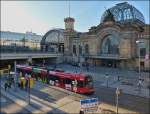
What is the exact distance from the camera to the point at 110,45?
7550 cm

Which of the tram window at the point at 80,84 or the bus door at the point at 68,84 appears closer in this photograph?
the tram window at the point at 80,84

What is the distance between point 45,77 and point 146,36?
35.6m

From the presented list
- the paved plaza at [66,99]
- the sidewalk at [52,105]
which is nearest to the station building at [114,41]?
the paved plaza at [66,99]

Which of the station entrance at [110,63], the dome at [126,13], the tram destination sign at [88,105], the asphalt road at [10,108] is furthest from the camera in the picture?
the dome at [126,13]

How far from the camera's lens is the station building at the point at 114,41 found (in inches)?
2608

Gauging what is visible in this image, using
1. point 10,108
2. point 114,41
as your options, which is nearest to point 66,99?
point 10,108

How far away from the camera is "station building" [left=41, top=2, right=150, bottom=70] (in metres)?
66.2

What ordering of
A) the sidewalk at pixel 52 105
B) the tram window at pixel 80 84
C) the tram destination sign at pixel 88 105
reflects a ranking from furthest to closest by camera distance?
the tram window at pixel 80 84 → the sidewalk at pixel 52 105 → the tram destination sign at pixel 88 105

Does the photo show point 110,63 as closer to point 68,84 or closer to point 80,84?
point 68,84

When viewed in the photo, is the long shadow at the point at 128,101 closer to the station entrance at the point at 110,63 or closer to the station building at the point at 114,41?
the station building at the point at 114,41

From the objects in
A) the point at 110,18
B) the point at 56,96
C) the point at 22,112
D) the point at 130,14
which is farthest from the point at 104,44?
the point at 22,112

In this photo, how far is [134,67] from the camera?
66.4m

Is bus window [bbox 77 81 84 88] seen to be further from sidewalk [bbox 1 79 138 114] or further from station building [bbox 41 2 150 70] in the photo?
station building [bbox 41 2 150 70]

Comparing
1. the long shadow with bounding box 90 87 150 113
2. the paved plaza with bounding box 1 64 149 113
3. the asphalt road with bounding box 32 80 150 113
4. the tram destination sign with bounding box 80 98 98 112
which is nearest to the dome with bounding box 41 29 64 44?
the paved plaza with bounding box 1 64 149 113
